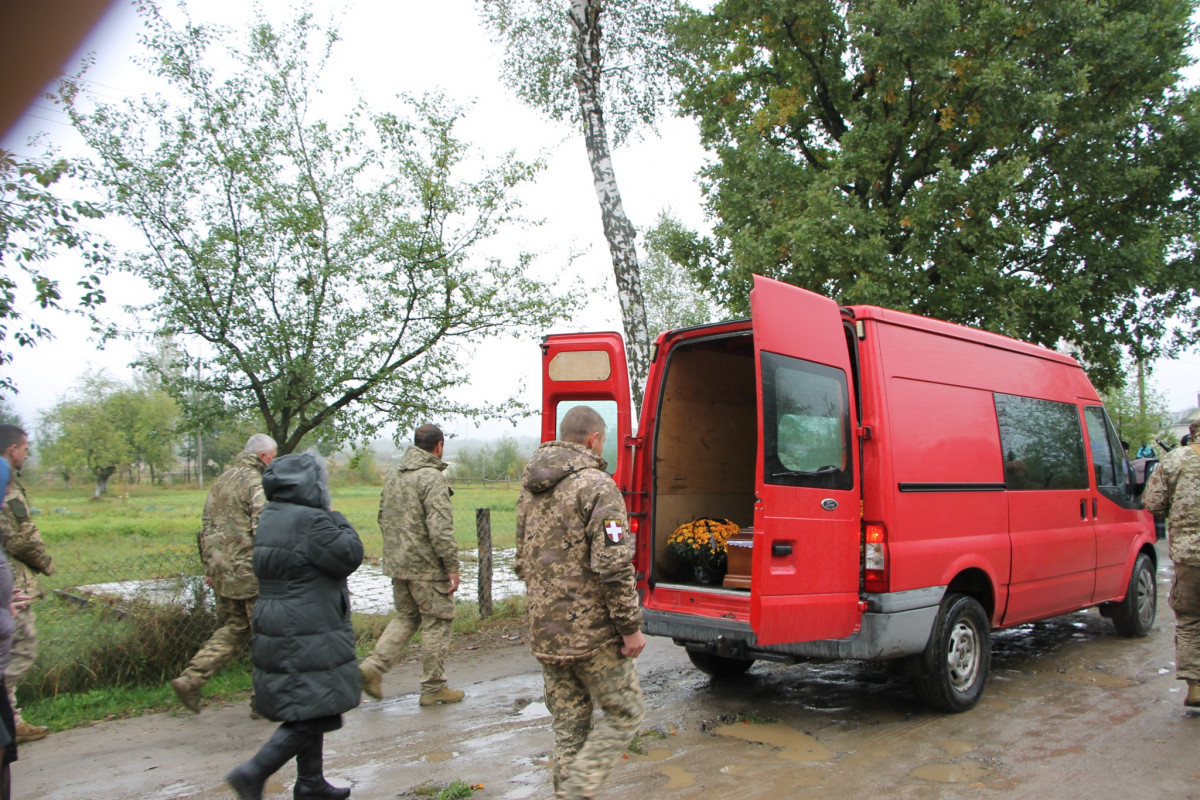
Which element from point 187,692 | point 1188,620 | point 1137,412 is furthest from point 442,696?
point 1137,412

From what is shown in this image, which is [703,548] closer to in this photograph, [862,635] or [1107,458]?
[862,635]

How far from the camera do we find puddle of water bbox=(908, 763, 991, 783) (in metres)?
4.21

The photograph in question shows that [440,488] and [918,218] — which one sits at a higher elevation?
[918,218]

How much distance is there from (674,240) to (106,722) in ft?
40.0

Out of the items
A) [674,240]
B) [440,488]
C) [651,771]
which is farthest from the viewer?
[674,240]

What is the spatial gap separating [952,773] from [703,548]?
209cm

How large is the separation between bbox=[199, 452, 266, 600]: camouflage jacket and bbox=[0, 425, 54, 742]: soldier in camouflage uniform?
3.16 feet

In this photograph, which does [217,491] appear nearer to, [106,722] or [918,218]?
[106,722]

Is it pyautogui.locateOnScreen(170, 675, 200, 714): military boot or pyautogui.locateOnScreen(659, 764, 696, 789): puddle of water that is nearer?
pyautogui.locateOnScreen(659, 764, 696, 789): puddle of water

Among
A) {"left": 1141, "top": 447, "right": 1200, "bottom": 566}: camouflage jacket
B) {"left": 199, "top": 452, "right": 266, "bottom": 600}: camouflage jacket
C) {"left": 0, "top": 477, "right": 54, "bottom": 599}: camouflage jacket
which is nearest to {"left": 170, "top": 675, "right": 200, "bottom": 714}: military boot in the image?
{"left": 199, "top": 452, "right": 266, "bottom": 600}: camouflage jacket

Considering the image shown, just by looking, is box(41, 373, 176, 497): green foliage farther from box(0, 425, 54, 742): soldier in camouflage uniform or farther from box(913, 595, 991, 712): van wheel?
box(913, 595, 991, 712): van wheel

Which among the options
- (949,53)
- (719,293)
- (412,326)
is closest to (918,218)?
(949,53)

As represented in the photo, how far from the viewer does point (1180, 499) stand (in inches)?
Result: 213

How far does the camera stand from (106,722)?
5430 mm
